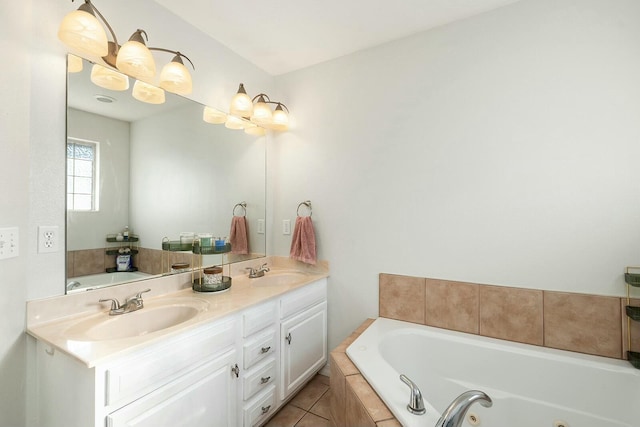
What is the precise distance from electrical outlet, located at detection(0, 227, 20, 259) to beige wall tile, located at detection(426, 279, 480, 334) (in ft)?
6.95

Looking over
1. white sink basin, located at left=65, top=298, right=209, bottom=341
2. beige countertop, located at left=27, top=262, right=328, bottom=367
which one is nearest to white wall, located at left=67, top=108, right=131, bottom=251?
beige countertop, located at left=27, top=262, right=328, bottom=367

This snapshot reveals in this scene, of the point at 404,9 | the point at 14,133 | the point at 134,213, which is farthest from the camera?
the point at 404,9

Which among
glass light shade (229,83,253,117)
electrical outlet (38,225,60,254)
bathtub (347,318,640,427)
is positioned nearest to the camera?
electrical outlet (38,225,60,254)

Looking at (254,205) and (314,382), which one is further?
(254,205)

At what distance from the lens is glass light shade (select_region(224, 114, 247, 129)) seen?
2132mm

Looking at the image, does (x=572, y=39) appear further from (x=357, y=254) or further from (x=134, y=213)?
(x=134, y=213)

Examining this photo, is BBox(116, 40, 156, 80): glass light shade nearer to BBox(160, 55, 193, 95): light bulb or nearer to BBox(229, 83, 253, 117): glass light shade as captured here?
BBox(160, 55, 193, 95): light bulb

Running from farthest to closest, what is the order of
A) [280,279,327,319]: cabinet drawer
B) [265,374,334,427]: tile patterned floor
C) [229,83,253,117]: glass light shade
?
[229,83,253,117]: glass light shade < [280,279,327,319]: cabinet drawer < [265,374,334,427]: tile patterned floor

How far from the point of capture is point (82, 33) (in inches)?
46.9

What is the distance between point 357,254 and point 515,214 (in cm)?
104

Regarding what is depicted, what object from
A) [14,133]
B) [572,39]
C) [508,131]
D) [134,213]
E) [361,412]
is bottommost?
[361,412]

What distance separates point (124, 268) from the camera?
4.98 ft

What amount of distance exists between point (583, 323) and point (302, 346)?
1.64m

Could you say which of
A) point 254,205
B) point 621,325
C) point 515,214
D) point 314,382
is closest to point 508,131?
point 515,214
